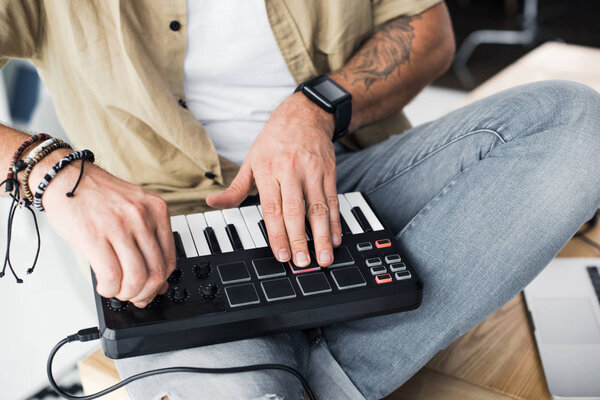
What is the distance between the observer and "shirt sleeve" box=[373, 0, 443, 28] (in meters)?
1.11

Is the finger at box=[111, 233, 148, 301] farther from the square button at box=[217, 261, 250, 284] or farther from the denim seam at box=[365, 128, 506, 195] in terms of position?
the denim seam at box=[365, 128, 506, 195]

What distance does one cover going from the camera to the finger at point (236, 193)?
0.74 m

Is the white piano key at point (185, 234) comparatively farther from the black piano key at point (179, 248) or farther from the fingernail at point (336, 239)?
the fingernail at point (336, 239)

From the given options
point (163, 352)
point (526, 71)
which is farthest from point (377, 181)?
point (526, 71)

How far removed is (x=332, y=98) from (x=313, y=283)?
357 millimetres

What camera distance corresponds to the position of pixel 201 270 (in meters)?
0.67

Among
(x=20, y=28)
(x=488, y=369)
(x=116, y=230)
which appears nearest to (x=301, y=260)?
(x=116, y=230)

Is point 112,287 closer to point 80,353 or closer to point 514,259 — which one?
Answer: point 514,259

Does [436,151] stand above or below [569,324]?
above

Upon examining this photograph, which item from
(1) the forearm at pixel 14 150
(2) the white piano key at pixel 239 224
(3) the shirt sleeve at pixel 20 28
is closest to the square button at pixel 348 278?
(2) the white piano key at pixel 239 224

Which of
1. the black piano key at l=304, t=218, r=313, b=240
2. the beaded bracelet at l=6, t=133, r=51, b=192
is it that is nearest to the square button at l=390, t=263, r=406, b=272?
the black piano key at l=304, t=218, r=313, b=240

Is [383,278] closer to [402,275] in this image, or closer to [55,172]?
[402,275]

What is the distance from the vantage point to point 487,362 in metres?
0.93

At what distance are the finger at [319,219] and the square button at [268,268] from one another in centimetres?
5
